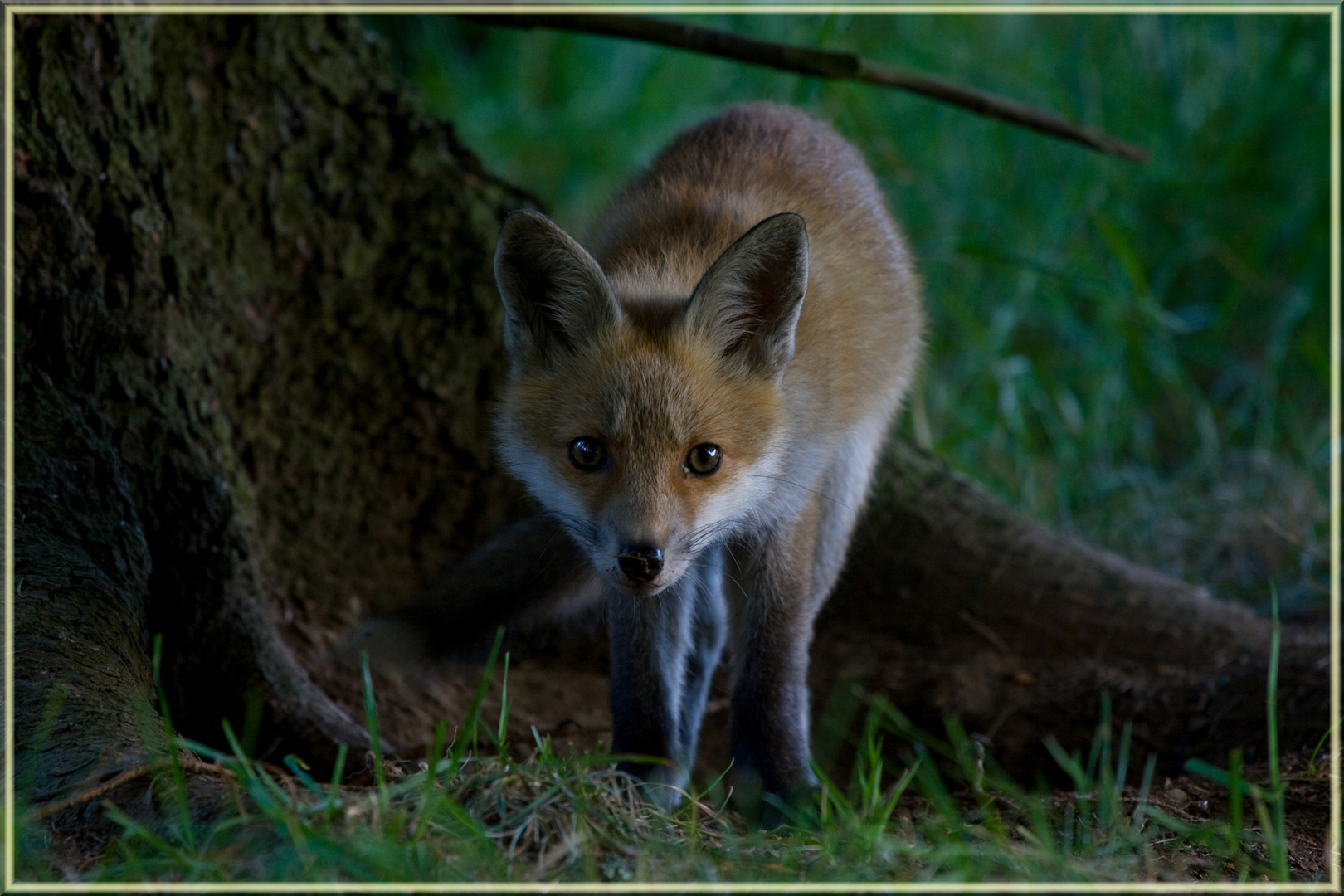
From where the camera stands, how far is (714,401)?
2.48 m

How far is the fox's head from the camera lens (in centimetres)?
234

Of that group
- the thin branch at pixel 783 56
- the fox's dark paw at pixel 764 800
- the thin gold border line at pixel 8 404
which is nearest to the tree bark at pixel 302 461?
the thin gold border line at pixel 8 404

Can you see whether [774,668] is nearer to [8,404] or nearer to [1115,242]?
[8,404]

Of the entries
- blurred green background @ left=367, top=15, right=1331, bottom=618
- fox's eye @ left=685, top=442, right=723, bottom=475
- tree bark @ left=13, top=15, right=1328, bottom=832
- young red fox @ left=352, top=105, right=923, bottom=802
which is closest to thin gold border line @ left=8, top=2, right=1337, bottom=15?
tree bark @ left=13, top=15, right=1328, bottom=832

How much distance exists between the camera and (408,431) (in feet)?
11.5

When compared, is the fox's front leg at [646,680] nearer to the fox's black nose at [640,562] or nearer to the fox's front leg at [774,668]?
the fox's front leg at [774,668]

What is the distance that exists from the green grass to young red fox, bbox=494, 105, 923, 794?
0.56m

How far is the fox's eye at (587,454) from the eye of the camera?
7.94 feet

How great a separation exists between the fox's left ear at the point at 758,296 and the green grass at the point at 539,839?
0.96 meters

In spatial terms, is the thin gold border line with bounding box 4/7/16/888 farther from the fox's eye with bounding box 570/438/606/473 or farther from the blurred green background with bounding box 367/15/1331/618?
the blurred green background with bounding box 367/15/1331/618

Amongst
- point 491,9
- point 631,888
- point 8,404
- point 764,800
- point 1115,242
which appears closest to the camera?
point 631,888

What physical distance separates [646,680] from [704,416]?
0.78 meters

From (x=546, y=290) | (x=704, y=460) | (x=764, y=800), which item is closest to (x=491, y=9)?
(x=546, y=290)

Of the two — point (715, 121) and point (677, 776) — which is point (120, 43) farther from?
point (677, 776)
